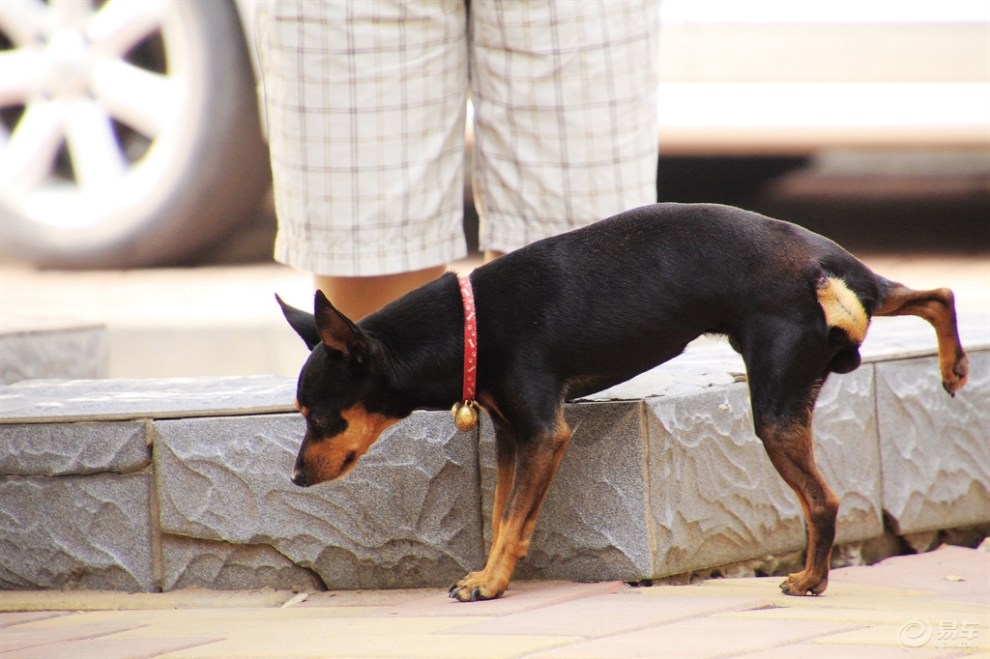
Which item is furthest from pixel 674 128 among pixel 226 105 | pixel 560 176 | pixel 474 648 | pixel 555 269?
pixel 474 648

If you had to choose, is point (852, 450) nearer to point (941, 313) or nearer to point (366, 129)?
point (941, 313)

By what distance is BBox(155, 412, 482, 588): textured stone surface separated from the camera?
2.80 metres

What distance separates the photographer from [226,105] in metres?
4.76

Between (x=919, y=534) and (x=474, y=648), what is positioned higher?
(x=474, y=648)

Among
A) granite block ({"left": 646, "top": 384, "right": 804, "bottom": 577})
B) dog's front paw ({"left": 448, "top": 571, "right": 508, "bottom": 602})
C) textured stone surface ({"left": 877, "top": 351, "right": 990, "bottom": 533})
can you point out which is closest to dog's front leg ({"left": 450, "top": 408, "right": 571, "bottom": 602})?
dog's front paw ({"left": 448, "top": 571, "right": 508, "bottom": 602})

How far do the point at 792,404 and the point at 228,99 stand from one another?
292 centimetres

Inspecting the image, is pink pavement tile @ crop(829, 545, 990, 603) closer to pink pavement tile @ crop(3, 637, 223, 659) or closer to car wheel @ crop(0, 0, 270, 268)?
pink pavement tile @ crop(3, 637, 223, 659)

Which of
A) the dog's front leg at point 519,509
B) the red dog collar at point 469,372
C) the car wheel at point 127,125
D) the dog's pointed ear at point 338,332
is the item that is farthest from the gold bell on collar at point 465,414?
the car wheel at point 127,125

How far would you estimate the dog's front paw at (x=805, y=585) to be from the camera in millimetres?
2523

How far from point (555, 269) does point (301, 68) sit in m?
0.75

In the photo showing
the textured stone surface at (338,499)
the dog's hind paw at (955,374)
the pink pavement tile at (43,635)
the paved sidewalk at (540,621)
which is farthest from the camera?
the textured stone surface at (338,499)

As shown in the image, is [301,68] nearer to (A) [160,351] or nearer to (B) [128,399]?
(B) [128,399]

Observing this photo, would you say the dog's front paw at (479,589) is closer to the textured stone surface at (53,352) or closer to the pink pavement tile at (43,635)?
the pink pavement tile at (43,635)

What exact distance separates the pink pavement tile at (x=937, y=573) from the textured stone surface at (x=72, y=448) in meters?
1.51
